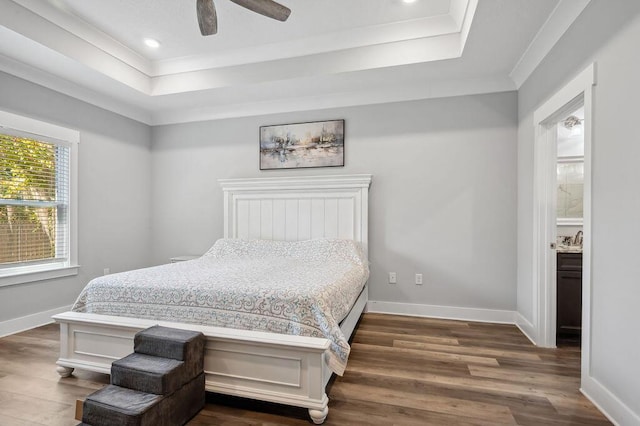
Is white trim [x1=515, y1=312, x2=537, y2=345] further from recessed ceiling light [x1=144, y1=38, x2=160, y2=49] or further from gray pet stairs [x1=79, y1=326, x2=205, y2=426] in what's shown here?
recessed ceiling light [x1=144, y1=38, x2=160, y2=49]

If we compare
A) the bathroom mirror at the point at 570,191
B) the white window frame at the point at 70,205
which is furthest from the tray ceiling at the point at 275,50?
the bathroom mirror at the point at 570,191

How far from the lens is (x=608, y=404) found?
179 centimetres

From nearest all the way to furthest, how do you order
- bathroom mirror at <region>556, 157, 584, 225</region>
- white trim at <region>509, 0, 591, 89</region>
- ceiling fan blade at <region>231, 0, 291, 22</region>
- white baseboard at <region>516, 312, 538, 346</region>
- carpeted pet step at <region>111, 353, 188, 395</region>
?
1. carpeted pet step at <region>111, 353, 188, 395</region>
2. ceiling fan blade at <region>231, 0, 291, 22</region>
3. white trim at <region>509, 0, 591, 89</region>
4. white baseboard at <region>516, 312, 538, 346</region>
5. bathroom mirror at <region>556, 157, 584, 225</region>

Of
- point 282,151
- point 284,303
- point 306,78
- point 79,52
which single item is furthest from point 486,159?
point 79,52

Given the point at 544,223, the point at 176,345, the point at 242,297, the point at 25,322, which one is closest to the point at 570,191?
the point at 544,223

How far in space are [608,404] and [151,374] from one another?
2.44 metres

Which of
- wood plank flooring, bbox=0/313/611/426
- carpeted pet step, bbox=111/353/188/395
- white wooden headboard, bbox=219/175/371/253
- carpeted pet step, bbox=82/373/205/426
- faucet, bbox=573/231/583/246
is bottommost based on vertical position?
wood plank flooring, bbox=0/313/611/426

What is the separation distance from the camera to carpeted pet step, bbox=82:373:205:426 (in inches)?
57.9

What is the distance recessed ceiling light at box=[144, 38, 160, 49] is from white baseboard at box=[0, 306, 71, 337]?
294cm

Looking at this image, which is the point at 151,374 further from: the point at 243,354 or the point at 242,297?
the point at 242,297

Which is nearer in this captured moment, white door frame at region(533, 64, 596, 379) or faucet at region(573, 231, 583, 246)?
white door frame at region(533, 64, 596, 379)

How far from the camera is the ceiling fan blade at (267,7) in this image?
1991 millimetres

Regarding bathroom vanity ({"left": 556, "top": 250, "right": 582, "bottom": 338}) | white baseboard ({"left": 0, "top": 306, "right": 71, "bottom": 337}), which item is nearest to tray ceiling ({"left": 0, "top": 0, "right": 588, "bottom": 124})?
bathroom vanity ({"left": 556, "top": 250, "right": 582, "bottom": 338})

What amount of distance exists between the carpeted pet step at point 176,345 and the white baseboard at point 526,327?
2.71 metres
